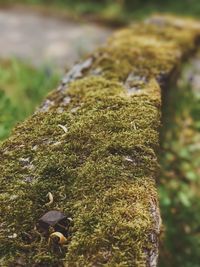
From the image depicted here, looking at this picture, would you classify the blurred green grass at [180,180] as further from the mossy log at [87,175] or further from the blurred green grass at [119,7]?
the blurred green grass at [119,7]

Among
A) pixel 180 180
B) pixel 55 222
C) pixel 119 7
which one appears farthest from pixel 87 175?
pixel 119 7

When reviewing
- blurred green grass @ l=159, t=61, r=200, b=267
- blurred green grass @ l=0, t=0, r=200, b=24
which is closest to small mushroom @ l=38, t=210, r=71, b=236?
blurred green grass @ l=159, t=61, r=200, b=267

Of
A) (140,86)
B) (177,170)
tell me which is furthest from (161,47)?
(177,170)

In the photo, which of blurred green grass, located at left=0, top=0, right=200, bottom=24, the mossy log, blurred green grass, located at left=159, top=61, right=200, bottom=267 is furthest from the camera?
blurred green grass, located at left=0, top=0, right=200, bottom=24

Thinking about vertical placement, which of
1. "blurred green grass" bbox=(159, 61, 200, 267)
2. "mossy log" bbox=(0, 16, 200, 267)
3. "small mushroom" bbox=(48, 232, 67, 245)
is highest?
"mossy log" bbox=(0, 16, 200, 267)

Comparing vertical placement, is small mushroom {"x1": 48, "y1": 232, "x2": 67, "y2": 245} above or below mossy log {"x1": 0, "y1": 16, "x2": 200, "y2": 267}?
below

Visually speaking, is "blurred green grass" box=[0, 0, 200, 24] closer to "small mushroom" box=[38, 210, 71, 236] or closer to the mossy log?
the mossy log

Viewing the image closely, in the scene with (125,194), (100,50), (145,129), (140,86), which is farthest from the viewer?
(100,50)

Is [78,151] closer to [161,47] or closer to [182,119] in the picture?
[161,47]

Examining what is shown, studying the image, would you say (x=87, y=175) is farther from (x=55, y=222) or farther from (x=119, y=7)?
(x=119, y=7)

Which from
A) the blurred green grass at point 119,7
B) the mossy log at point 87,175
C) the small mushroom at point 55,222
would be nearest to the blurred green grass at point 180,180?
the mossy log at point 87,175
